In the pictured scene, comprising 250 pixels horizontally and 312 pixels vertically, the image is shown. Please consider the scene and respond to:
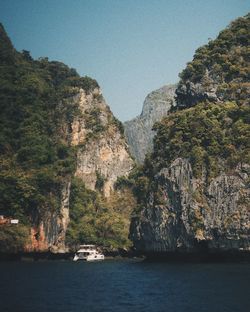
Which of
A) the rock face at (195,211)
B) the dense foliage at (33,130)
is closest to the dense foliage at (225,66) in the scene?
the rock face at (195,211)

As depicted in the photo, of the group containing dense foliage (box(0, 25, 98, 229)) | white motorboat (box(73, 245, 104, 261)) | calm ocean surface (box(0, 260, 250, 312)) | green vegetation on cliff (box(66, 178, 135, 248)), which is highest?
dense foliage (box(0, 25, 98, 229))

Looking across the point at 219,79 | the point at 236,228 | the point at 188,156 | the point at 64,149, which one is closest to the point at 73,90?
the point at 64,149

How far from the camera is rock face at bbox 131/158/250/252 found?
216 feet

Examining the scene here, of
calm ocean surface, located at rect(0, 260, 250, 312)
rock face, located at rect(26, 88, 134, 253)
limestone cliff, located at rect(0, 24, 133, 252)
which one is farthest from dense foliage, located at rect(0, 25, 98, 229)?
calm ocean surface, located at rect(0, 260, 250, 312)

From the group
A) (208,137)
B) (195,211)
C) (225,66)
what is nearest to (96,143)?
(225,66)

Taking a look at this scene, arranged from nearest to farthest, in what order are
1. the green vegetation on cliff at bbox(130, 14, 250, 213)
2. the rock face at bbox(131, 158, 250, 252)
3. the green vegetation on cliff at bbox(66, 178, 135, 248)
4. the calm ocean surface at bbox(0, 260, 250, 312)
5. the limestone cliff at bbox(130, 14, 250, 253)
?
the calm ocean surface at bbox(0, 260, 250, 312) < the rock face at bbox(131, 158, 250, 252) < the limestone cliff at bbox(130, 14, 250, 253) < the green vegetation on cliff at bbox(130, 14, 250, 213) < the green vegetation on cliff at bbox(66, 178, 135, 248)

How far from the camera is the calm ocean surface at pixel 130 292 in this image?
34.2 metres

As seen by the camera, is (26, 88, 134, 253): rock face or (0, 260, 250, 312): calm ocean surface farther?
(26, 88, 134, 253): rock face

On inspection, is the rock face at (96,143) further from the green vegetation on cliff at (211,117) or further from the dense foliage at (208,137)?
the dense foliage at (208,137)

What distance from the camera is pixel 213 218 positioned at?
67.6m

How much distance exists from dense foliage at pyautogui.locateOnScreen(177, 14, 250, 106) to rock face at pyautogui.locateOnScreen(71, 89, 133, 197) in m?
34.3

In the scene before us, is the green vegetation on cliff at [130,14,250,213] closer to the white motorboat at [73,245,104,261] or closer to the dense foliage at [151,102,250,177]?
the dense foliage at [151,102,250,177]

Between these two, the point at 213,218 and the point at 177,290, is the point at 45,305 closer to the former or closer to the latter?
the point at 177,290

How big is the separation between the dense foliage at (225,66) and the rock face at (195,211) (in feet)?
47.9
